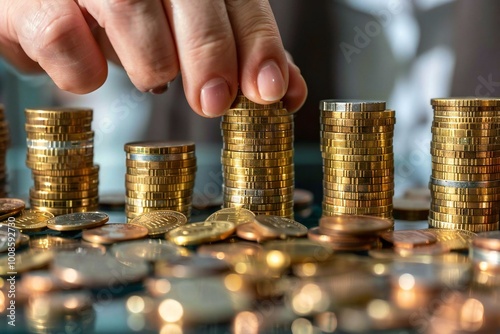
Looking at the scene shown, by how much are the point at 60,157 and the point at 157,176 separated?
244mm

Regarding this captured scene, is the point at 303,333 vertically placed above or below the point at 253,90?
below

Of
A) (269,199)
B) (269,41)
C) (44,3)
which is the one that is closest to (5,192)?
(44,3)

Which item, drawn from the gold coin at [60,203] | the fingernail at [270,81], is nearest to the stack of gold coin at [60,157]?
the gold coin at [60,203]

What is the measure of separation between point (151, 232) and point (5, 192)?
24.1 inches

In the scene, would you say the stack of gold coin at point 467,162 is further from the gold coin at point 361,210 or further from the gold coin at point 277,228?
the gold coin at point 277,228

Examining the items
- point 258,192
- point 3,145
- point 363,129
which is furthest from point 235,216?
point 3,145

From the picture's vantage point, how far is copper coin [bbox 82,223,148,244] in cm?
105

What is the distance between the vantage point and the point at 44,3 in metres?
1.19

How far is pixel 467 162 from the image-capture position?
114cm

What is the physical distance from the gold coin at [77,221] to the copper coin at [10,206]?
0.42 feet

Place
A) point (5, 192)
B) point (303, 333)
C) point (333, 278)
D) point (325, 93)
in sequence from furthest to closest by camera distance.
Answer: point (325, 93) → point (5, 192) → point (333, 278) → point (303, 333)

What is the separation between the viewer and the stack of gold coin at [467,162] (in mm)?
1127

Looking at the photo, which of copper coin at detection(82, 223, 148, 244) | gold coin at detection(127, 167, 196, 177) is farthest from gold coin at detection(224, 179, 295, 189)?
copper coin at detection(82, 223, 148, 244)

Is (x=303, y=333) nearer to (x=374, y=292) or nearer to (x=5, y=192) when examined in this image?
(x=374, y=292)
